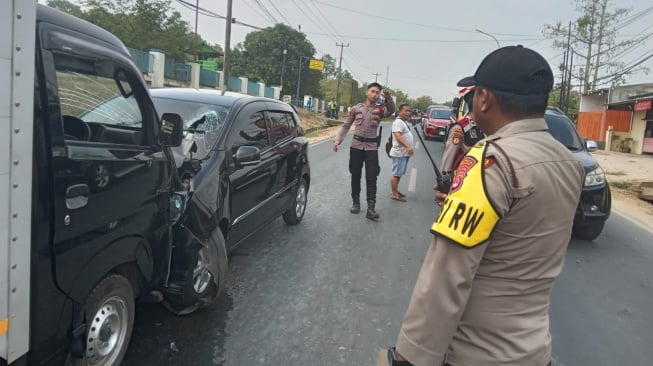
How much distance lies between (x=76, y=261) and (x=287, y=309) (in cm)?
193

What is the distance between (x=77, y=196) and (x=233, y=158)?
1.98 meters

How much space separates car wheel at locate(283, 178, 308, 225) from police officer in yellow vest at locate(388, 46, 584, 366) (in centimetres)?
470

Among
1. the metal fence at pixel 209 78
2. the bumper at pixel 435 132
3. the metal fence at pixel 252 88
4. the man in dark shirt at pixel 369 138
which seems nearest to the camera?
the man in dark shirt at pixel 369 138

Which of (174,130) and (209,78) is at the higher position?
(209,78)

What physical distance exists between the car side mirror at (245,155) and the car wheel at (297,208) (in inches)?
74.2

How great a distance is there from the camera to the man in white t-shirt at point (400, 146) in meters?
8.38

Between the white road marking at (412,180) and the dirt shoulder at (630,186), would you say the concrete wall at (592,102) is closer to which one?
the dirt shoulder at (630,186)

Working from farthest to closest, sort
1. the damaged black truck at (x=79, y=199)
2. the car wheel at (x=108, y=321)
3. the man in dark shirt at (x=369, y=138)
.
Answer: the man in dark shirt at (x=369, y=138) → the car wheel at (x=108, y=321) → the damaged black truck at (x=79, y=199)

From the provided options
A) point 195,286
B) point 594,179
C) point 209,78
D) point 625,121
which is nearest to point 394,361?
point 195,286

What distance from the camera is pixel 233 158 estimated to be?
4078 mm

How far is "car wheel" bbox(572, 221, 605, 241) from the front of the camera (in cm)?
617

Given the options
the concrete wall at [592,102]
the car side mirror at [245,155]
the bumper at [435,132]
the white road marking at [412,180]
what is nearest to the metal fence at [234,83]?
the bumper at [435,132]

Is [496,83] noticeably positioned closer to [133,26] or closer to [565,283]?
[565,283]

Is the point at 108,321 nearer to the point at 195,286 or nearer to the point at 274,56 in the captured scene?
the point at 195,286
